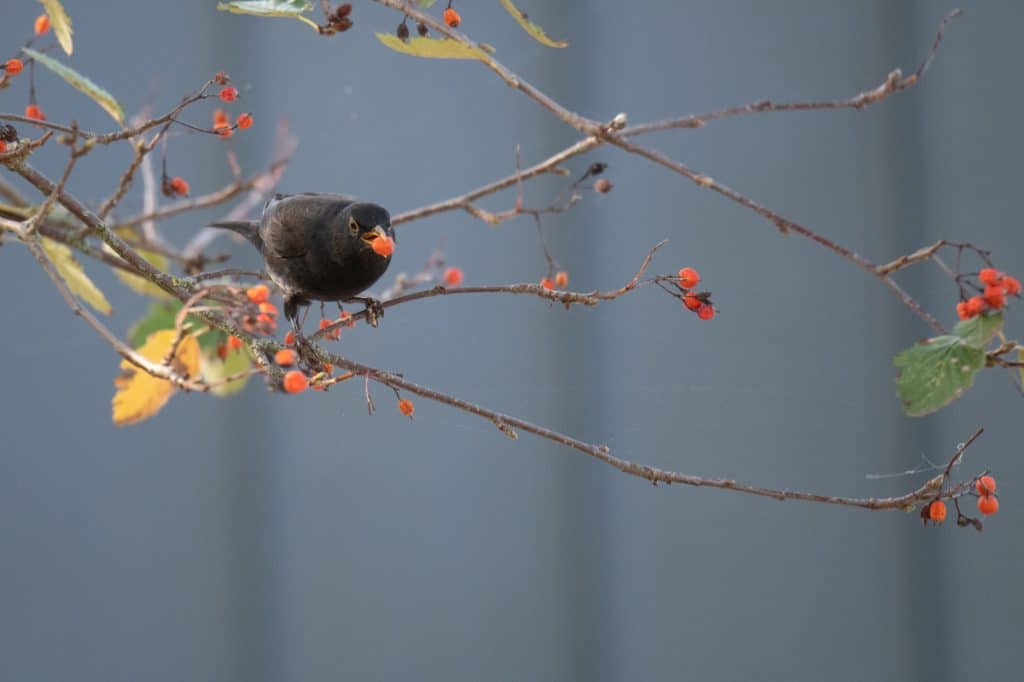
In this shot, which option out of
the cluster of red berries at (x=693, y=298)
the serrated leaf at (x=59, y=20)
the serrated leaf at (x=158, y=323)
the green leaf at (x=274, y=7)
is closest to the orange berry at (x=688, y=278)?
the cluster of red berries at (x=693, y=298)

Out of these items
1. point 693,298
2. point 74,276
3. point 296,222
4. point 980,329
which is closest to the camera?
point 980,329

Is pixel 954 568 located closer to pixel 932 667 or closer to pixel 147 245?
pixel 932 667

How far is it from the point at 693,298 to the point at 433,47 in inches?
12.7

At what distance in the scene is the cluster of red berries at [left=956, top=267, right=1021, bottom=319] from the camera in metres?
0.75

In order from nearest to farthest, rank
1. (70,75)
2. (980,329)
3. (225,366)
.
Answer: (980,329)
(70,75)
(225,366)

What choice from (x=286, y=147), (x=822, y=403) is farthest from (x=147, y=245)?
(x=822, y=403)

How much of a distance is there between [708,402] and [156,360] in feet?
2.78

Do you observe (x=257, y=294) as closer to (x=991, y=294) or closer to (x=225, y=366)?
(x=225, y=366)

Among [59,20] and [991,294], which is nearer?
[991,294]

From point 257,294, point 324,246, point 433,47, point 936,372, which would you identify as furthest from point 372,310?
point 936,372

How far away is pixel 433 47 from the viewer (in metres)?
0.88

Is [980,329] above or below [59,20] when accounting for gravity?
below

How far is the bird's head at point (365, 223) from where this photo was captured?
1127 mm

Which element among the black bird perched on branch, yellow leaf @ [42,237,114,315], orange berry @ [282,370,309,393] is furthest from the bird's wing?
orange berry @ [282,370,309,393]
